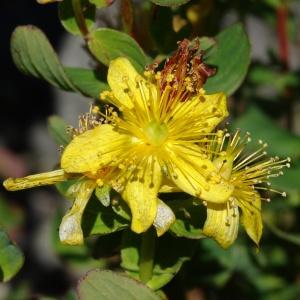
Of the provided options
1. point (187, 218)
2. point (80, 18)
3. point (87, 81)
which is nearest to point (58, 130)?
point (87, 81)

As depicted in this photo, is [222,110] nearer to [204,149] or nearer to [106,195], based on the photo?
[204,149]

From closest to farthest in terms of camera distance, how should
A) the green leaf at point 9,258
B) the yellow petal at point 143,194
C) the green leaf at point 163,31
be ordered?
the yellow petal at point 143,194
the green leaf at point 9,258
the green leaf at point 163,31

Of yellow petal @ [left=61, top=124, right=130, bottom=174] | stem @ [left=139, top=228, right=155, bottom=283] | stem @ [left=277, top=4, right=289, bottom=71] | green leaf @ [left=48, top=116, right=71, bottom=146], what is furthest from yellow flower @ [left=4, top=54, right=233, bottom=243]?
stem @ [left=277, top=4, right=289, bottom=71]

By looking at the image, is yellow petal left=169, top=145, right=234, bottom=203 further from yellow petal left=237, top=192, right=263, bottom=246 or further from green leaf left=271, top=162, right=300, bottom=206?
green leaf left=271, top=162, right=300, bottom=206

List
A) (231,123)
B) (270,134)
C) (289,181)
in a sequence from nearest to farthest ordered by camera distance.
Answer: (289,181)
(270,134)
(231,123)

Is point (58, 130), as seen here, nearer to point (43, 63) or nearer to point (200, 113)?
point (43, 63)

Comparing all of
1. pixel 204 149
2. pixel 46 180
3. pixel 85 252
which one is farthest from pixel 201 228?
pixel 85 252

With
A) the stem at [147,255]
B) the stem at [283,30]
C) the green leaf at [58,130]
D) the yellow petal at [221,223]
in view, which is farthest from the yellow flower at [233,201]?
the stem at [283,30]

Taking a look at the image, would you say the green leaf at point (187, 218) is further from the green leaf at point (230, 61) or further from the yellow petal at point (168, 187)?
the green leaf at point (230, 61)
